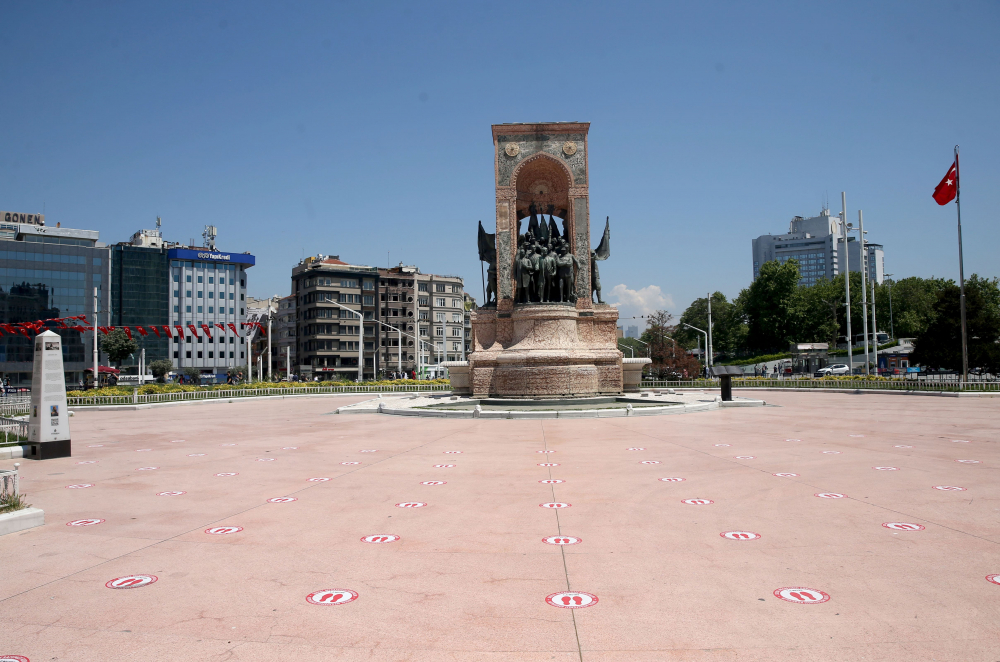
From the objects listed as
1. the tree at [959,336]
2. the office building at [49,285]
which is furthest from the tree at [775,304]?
the office building at [49,285]

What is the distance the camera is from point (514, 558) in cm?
676

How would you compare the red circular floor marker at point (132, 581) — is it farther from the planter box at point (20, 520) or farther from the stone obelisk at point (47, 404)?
the stone obelisk at point (47, 404)

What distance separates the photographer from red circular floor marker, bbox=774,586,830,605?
547cm

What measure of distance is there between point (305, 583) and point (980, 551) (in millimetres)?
6576

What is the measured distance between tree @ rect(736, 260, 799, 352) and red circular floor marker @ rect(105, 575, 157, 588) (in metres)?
105

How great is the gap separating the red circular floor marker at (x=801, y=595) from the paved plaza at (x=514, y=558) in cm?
3

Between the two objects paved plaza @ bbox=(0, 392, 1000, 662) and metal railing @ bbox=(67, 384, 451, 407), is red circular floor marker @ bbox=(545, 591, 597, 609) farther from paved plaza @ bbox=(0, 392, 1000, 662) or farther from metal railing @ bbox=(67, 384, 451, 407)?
metal railing @ bbox=(67, 384, 451, 407)

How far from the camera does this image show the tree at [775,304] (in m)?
102

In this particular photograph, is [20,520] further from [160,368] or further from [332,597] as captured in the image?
[160,368]

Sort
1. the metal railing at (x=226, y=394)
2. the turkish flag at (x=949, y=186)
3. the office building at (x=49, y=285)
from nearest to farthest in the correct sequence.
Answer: the metal railing at (x=226, y=394)
the turkish flag at (x=949, y=186)
the office building at (x=49, y=285)

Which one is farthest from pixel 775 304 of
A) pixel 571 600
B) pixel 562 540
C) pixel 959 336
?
pixel 571 600

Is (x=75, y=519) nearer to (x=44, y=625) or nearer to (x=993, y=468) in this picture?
(x=44, y=625)

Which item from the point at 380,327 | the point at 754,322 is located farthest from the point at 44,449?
the point at 754,322

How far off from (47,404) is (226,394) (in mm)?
31046
